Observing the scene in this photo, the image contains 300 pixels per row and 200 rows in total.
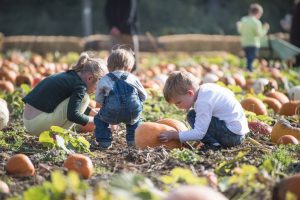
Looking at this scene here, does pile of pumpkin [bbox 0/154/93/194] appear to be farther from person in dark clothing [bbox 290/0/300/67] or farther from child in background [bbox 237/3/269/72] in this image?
person in dark clothing [bbox 290/0/300/67]

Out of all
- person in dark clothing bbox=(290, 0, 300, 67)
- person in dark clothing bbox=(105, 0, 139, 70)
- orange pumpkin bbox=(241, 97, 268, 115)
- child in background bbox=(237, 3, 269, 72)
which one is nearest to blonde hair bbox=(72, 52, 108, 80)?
orange pumpkin bbox=(241, 97, 268, 115)

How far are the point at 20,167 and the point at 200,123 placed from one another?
5.07 feet

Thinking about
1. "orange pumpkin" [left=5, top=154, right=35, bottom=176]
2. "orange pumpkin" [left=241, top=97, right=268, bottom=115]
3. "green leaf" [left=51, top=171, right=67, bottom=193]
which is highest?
"green leaf" [left=51, top=171, right=67, bottom=193]

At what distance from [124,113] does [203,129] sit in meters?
0.79

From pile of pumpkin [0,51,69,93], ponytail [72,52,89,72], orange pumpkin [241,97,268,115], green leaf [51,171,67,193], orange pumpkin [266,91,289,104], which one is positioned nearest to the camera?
green leaf [51,171,67,193]

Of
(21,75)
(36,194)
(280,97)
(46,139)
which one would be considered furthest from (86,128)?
(21,75)

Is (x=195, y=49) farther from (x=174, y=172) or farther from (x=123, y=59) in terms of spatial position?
(x=174, y=172)

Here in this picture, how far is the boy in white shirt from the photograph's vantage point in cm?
568

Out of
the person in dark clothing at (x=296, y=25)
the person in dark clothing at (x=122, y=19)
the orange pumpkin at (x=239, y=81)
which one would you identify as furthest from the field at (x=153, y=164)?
the person in dark clothing at (x=296, y=25)

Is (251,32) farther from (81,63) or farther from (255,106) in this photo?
(81,63)

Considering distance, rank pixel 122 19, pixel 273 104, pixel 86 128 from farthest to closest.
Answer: pixel 122 19, pixel 273 104, pixel 86 128

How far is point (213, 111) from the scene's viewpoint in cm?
589

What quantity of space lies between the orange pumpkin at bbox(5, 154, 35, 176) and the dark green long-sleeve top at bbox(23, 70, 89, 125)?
1.48 metres

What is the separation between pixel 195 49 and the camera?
21.1m
